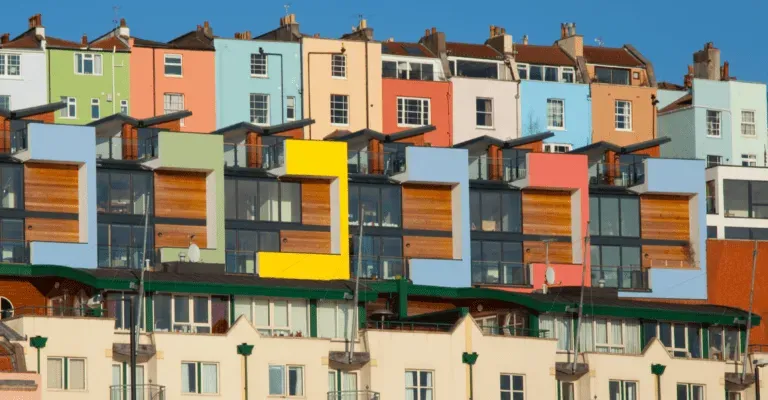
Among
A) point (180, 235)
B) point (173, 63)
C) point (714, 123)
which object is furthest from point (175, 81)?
point (714, 123)

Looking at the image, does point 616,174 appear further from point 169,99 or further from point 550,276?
point 169,99

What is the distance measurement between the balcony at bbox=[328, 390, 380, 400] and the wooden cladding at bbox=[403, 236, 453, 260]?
2414 centimetres

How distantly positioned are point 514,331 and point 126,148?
2115cm

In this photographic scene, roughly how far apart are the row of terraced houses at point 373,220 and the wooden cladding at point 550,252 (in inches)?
4.2

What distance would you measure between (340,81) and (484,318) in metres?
29.9

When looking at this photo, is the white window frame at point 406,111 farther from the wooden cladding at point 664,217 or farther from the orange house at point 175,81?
the wooden cladding at point 664,217

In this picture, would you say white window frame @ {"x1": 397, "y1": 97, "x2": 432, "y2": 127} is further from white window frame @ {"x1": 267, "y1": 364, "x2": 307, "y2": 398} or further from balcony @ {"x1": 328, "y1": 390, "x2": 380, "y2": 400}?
white window frame @ {"x1": 267, "y1": 364, "x2": 307, "y2": 398}

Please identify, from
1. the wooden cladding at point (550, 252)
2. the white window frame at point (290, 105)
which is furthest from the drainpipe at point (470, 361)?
the white window frame at point (290, 105)

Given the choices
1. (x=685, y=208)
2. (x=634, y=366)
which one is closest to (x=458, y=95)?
(x=685, y=208)

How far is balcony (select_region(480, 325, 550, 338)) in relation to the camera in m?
86.3

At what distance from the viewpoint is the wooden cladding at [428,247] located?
105000 millimetres

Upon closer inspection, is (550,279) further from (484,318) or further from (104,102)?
(104,102)

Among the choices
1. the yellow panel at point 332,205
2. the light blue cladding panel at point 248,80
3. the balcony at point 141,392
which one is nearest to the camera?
the balcony at point 141,392

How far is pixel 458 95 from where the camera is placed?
11944cm
